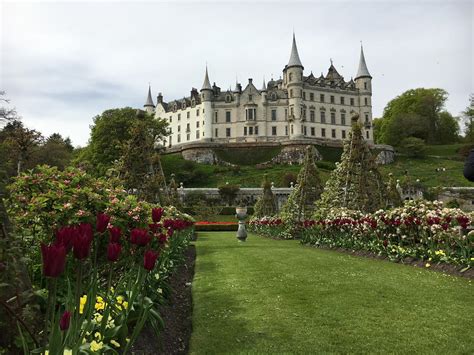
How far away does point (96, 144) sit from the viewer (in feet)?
168

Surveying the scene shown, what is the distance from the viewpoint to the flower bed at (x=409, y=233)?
8.59 meters

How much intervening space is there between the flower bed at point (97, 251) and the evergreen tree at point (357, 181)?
35.6 ft

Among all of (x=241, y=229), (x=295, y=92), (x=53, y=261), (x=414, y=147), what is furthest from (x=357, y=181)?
(x=414, y=147)

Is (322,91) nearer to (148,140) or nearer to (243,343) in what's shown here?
(148,140)

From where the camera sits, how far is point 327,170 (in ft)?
197

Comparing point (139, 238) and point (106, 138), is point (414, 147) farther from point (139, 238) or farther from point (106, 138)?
point (139, 238)

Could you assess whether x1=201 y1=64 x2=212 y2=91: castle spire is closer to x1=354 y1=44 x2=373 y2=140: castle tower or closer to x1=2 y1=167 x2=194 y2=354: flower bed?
x1=354 y1=44 x2=373 y2=140: castle tower

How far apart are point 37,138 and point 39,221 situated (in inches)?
1349

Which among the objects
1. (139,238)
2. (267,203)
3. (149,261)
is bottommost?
(267,203)

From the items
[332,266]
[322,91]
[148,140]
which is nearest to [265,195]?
[148,140]

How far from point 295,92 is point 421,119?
25.0 m

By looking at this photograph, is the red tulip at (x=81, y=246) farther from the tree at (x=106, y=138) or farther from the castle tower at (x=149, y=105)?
the castle tower at (x=149, y=105)

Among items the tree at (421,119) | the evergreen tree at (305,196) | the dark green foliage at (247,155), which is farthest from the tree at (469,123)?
the evergreen tree at (305,196)

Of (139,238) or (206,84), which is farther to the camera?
(206,84)
